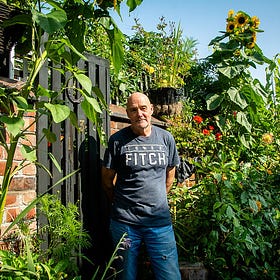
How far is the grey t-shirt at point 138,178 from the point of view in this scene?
96.0 inches

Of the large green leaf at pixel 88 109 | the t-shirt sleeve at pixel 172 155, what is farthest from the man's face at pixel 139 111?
the large green leaf at pixel 88 109

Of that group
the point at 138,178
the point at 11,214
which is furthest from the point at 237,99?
the point at 11,214

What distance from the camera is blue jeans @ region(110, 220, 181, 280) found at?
7.98 ft

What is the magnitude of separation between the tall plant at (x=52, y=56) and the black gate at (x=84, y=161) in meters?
0.50

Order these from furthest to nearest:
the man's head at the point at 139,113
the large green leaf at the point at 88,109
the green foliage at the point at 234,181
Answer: the green foliage at the point at 234,181, the man's head at the point at 139,113, the large green leaf at the point at 88,109

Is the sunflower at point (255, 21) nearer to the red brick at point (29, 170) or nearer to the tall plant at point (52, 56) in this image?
the tall plant at point (52, 56)

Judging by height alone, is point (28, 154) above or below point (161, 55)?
below

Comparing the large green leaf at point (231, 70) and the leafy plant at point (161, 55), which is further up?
the leafy plant at point (161, 55)

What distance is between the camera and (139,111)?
8.38ft

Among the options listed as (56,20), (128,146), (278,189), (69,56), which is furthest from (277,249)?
(56,20)

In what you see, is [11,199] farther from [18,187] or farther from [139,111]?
[139,111]

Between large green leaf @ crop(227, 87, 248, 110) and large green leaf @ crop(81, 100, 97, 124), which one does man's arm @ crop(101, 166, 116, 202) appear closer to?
large green leaf @ crop(81, 100, 97, 124)

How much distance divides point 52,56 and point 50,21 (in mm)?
423

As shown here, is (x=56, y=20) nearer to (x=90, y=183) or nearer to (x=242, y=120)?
(x=90, y=183)
